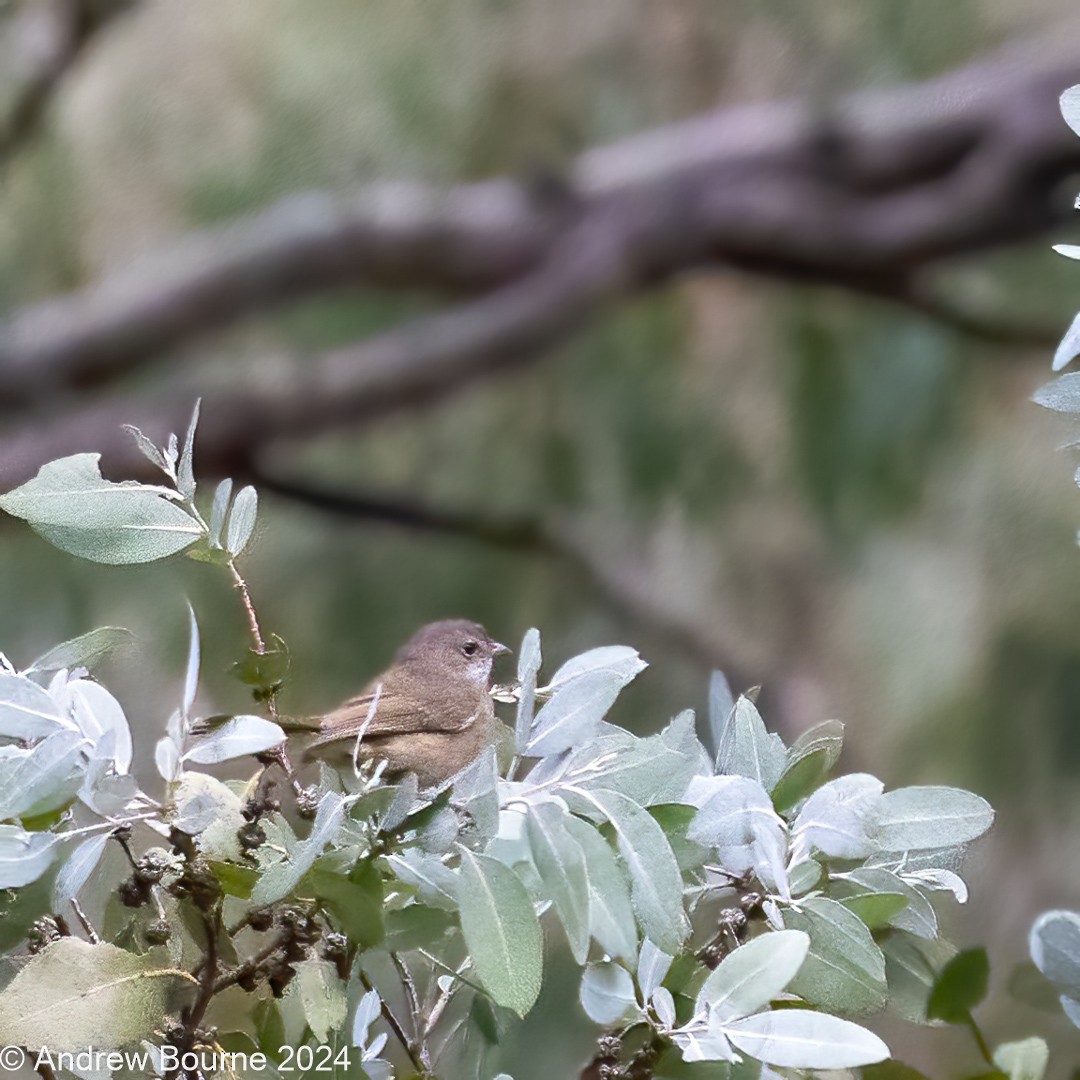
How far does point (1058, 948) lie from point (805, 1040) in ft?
0.45

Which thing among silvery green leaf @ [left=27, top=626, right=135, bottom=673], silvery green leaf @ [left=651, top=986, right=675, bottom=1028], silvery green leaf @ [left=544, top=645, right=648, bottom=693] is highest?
silvery green leaf @ [left=27, top=626, right=135, bottom=673]

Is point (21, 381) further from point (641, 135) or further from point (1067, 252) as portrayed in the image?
point (1067, 252)

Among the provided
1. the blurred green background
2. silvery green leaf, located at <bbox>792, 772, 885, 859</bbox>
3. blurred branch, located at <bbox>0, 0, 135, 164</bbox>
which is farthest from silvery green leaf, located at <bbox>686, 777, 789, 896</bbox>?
blurred branch, located at <bbox>0, 0, 135, 164</bbox>

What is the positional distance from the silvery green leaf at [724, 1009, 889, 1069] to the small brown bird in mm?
304

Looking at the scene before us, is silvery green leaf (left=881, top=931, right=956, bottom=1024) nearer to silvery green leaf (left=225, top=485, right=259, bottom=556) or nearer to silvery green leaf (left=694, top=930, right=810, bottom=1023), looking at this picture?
silvery green leaf (left=694, top=930, right=810, bottom=1023)

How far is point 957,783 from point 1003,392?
1.13 ft

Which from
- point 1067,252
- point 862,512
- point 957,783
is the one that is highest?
point 1067,252

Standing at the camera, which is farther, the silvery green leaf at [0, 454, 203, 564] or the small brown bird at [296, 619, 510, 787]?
the small brown bird at [296, 619, 510, 787]

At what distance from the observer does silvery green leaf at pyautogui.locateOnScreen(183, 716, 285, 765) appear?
36 cm

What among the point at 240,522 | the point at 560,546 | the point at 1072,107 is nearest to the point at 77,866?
the point at 240,522

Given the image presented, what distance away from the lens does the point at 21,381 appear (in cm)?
96

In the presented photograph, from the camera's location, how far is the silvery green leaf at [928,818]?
0.44 m

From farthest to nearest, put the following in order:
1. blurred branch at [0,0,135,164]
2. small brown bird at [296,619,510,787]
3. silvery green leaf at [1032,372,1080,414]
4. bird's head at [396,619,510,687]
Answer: blurred branch at [0,0,135,164]
bird's head at [396,619,510,687]
small brown bird at [296,619,510,787]
silvery green leaf at [1032,372,1080,414]

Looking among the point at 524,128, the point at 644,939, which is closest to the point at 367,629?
the point at 524,128
